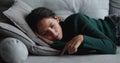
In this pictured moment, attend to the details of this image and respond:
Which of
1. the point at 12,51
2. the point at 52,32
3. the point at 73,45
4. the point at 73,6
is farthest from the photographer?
the point at 73,6

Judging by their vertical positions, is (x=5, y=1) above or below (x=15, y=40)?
above

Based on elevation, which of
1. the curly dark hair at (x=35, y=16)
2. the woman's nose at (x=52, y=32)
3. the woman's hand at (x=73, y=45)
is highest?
the curly dark hair at (x=35, y=16)

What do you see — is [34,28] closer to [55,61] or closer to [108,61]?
[55,61]

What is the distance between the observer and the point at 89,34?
167 centimetres

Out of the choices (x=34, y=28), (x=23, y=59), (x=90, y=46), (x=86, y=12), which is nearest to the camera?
(x=23, y=59)

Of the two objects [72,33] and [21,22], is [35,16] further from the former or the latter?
[72,33]

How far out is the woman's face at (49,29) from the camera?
166 cm

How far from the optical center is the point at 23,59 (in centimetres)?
148

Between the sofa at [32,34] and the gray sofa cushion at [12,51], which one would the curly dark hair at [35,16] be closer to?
the sofa at [32,34]

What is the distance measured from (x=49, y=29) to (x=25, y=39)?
16cm

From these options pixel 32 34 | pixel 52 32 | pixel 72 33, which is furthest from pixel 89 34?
pixel 32 34

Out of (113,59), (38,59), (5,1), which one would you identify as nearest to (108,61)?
(113,59)

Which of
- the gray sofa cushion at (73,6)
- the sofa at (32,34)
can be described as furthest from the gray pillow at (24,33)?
the gray sofa cushion at (73,6)

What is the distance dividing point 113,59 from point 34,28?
53cm
